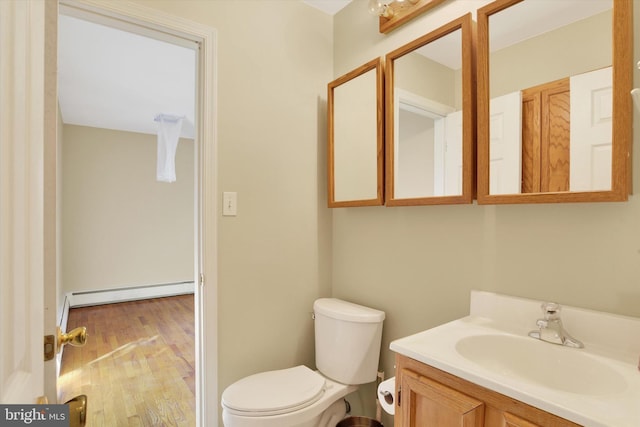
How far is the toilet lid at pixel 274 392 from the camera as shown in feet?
4.47

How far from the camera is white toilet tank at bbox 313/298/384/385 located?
1.60 metres

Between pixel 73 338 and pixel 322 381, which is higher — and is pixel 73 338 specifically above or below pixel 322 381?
above

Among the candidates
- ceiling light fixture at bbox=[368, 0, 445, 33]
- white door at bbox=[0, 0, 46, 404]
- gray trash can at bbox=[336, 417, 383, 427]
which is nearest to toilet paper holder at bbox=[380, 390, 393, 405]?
gray trash can at bbox=[336, 417, 383, 427]

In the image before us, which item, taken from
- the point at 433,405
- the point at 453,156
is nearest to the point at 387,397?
the point at 433,405

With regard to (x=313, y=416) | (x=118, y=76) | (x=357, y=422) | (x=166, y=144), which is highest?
(x=118, y=76)

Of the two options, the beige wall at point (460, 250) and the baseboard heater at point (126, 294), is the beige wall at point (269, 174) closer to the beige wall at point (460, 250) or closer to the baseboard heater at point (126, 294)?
the beige wall at point (460, 250)

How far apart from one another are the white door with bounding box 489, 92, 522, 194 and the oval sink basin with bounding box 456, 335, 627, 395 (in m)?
0.51

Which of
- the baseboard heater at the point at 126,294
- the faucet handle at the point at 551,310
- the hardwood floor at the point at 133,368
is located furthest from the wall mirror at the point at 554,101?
the baseboard heater at the point at 126,294

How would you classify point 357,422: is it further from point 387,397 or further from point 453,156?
point 453,156

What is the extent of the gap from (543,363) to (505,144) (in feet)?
2.41

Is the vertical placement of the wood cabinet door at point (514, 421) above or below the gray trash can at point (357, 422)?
above

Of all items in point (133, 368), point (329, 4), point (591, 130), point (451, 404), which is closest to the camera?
point (451, 404)

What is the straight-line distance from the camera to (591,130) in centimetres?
101

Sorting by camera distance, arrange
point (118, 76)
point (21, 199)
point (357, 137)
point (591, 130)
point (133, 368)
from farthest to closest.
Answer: point (118, 76), point (133, 368), point (357, 137), point (591, 130), point (21, 199)
